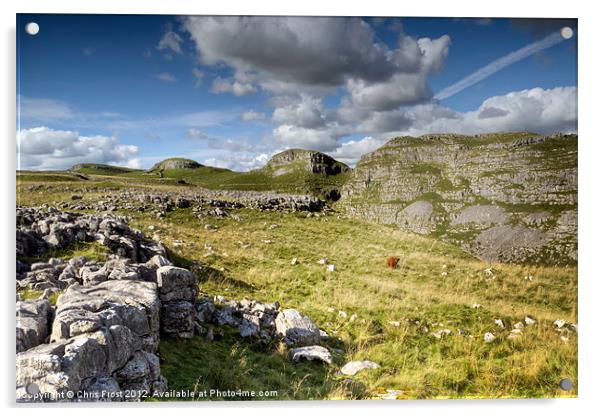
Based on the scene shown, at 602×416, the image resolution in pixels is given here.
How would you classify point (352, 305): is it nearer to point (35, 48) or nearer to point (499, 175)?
point (499, 175)

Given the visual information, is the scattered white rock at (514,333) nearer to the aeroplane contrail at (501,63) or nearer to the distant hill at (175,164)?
the aeroplane contrail at (501,63)

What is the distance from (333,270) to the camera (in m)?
7.76

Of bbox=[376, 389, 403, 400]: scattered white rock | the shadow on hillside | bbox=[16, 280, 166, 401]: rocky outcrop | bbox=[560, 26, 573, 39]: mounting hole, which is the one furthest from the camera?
bbox=[560, 26, 573, 39]: mounting hole

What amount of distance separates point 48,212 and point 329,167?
208 inches

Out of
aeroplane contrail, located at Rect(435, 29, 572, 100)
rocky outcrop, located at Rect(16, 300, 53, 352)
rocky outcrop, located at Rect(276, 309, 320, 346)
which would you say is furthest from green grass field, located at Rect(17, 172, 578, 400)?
aeroplane contrail, located at Rect(435, 29, 572, 100)

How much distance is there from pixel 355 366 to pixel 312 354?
2.27 feet

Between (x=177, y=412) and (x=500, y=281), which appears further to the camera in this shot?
(x=500, y=281)

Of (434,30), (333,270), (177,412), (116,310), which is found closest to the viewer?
(116,310)

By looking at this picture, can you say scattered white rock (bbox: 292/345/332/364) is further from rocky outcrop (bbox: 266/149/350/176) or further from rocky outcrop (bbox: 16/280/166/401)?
rocky outcrop (bbox: 266/149/350/176)

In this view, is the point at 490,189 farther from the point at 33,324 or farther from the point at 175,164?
the point at 33,324

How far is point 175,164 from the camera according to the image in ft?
23.5

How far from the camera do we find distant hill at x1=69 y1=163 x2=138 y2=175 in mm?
6816

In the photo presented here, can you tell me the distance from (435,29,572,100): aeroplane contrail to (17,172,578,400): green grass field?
9.13ft

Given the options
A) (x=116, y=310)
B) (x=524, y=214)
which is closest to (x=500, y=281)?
(x=524, y=214)
